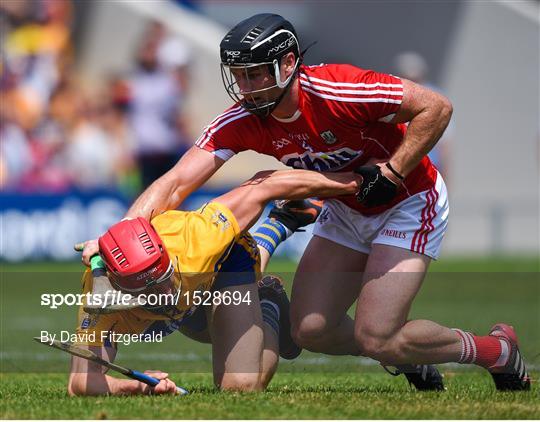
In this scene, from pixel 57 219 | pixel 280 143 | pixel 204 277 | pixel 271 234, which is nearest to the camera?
pixel 204 277

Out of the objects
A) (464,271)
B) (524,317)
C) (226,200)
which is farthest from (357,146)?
(464,271)

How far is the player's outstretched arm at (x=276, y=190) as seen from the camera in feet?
21.0

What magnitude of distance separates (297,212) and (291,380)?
1115 mm

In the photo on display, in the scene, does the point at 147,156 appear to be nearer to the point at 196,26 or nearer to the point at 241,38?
the point at 196,26

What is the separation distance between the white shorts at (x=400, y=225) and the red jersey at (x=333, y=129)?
2.5 inches

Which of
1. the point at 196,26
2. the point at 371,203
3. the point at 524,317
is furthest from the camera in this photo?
the point at 196,26

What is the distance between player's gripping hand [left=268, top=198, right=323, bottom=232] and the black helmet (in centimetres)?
116

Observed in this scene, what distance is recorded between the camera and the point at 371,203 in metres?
6.67

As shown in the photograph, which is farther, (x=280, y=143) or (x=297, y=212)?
(x=297, y=212)

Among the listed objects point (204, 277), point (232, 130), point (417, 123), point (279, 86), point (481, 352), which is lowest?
point (481, 352)

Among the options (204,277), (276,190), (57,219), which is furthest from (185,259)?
(57,219)

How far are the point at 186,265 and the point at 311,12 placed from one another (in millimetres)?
18270

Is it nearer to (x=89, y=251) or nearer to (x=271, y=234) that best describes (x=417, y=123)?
(x=271, y=234)

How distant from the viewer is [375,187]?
657 cm
